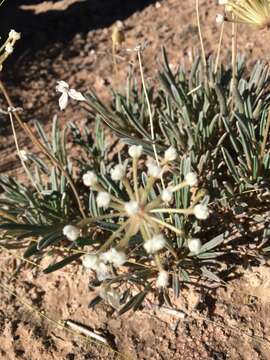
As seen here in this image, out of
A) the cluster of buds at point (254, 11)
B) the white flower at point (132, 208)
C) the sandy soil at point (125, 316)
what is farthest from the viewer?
the sandy soil at point (125, 316)

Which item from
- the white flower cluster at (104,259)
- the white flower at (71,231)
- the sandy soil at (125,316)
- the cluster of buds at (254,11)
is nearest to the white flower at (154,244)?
the white flower cluster at (104,259)

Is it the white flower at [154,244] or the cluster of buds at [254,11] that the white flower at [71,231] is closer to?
the white flower at [154,244]

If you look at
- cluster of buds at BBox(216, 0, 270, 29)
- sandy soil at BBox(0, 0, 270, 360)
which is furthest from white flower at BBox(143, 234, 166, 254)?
cluster of buds at BBox(216, 0, 270, 29)

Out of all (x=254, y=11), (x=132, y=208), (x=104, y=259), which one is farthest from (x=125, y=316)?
(x=254, y=11)

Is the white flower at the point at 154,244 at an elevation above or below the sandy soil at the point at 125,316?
above

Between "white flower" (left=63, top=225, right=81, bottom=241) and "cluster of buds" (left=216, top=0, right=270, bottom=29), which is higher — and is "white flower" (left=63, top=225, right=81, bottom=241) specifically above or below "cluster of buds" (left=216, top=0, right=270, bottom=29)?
below

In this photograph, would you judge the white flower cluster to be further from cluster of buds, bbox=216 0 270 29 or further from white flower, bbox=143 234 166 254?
cluster of buds, bbox=216 0 270 29

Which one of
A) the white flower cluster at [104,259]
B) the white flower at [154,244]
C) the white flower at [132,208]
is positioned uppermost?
the white flower at [132,208]

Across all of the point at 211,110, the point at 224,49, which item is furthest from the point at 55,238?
the point at 224,49

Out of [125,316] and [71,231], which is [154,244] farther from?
[125,316]

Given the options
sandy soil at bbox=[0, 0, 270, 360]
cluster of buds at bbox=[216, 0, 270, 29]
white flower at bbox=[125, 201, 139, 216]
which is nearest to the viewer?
white flower at bbox=[125, 201, 139, 216]

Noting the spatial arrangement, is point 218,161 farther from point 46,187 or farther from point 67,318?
point 67,318
